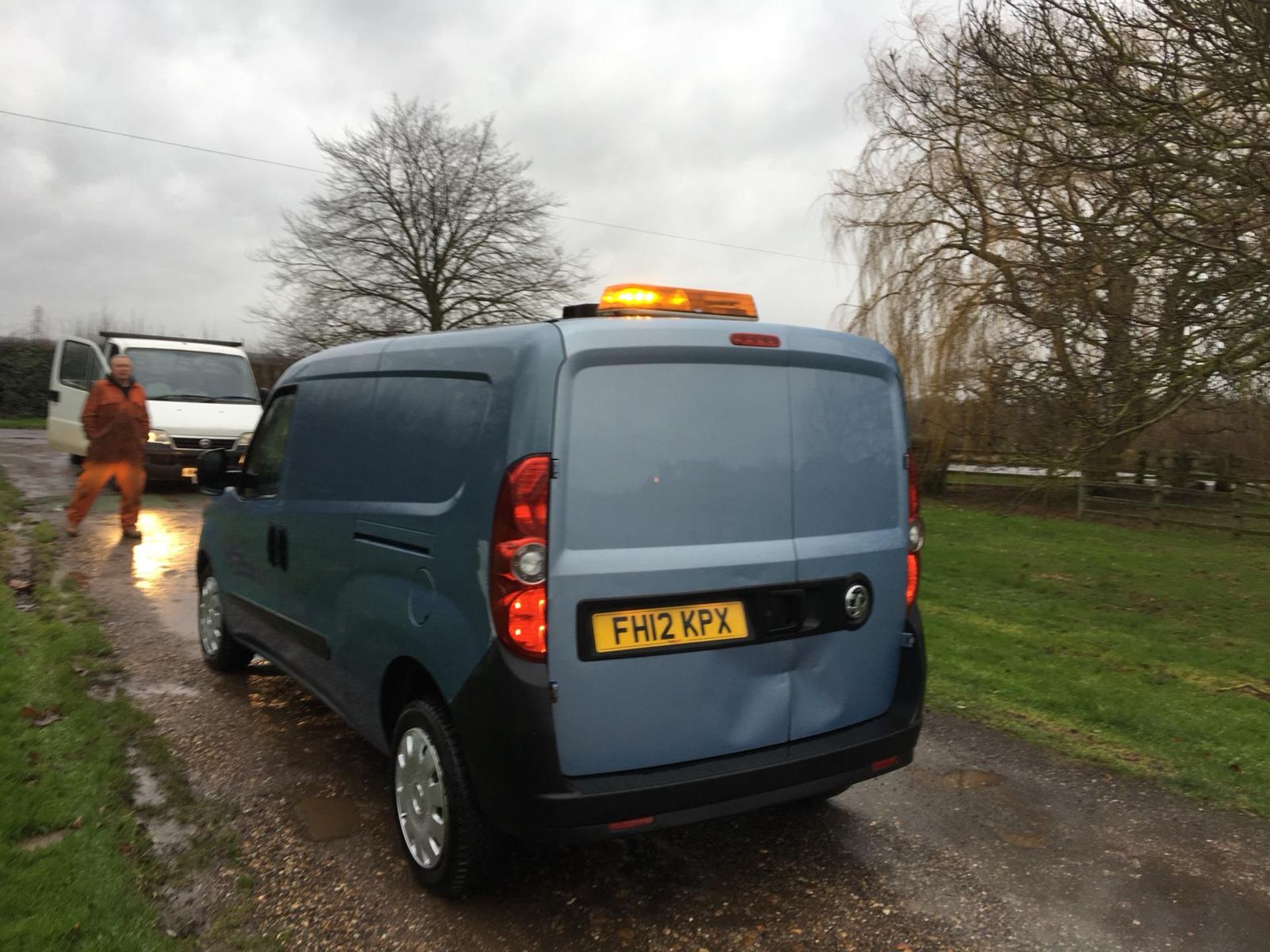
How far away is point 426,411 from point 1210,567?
43.1 feet

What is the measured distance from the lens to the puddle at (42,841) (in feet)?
11.3

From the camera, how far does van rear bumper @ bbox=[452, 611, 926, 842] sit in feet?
9.53

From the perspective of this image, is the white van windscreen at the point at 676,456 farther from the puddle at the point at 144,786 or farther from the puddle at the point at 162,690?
the puddle at the point at 162,690

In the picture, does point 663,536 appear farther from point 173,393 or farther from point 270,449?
point 173,393

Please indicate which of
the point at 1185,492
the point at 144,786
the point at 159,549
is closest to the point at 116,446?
the point at 159,549

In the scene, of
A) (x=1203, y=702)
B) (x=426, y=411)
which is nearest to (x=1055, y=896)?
(x=426, y=411)

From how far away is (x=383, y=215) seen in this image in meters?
27.4

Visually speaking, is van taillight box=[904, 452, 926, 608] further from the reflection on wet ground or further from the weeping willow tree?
the reflection on wet ground

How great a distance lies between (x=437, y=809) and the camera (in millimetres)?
3342

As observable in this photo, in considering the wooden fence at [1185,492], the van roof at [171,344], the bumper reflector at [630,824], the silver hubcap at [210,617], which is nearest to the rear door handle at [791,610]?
the bumper reflector at [630,824]

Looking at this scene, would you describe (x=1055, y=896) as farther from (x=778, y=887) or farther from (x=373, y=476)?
(x=373, y=476)

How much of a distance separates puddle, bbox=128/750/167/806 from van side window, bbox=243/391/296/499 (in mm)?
1358

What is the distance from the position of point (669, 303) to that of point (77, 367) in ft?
51.1

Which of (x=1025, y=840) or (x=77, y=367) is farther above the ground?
(x=77, y=367)
